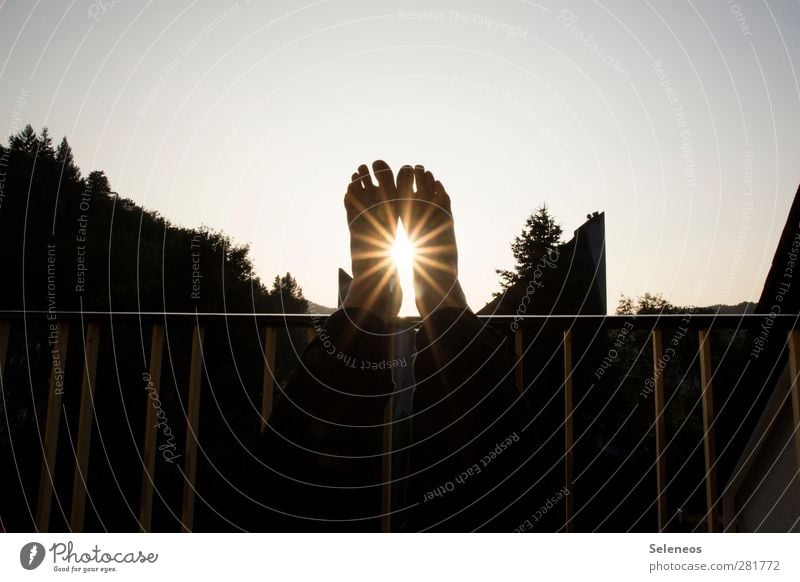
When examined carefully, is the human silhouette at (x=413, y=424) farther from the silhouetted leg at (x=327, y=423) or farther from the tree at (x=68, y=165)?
the tree at (x=68, y=165)

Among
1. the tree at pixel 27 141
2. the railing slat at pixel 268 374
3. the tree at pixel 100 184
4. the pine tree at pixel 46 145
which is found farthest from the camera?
the tree at pixel 100 184

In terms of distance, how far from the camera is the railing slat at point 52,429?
1.38 metres

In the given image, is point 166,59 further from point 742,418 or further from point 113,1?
point 742,418

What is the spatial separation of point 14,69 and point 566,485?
66.7 inches

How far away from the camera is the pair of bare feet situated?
1346mm

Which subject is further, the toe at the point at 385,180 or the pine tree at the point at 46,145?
the pine tree at the point at 46,145

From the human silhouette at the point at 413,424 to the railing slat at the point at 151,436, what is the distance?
15.2 inches

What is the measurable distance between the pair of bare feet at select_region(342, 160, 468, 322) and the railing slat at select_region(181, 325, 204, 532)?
423 mm

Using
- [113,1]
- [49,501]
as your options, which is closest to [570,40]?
[113,1]

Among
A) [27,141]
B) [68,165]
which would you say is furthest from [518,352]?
[68,165]

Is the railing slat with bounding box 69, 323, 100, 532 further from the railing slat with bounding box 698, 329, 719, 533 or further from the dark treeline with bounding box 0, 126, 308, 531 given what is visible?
the dark treeline with bounding box 0, 126, 308, 531

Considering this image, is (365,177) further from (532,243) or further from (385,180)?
(532,243)

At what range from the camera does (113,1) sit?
1.62 m

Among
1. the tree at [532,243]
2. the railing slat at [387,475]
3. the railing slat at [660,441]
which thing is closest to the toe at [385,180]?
the railing slat at [387,475]
